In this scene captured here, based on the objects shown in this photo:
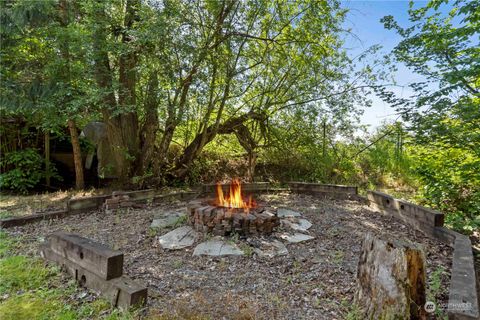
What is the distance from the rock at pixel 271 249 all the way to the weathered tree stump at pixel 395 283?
107cm

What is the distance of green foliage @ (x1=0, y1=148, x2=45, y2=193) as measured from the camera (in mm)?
5597

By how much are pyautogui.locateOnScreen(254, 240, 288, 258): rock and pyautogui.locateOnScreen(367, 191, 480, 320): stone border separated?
1429mm

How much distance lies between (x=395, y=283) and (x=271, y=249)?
138 cm

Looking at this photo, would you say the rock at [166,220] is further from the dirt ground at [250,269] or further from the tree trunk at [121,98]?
the tree trunk at [121,98]

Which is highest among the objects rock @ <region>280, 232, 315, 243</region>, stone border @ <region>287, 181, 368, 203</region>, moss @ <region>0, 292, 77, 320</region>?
stone border @ <region>287, 181, 368, 203</region>

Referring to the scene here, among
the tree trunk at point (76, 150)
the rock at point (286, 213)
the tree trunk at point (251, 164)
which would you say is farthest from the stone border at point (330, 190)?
the tree trunk at point (76, 150)

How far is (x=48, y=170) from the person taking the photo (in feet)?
20.1

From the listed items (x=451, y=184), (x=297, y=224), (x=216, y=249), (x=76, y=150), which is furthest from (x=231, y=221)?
(x=76, y=150)

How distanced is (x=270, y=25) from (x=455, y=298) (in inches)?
199

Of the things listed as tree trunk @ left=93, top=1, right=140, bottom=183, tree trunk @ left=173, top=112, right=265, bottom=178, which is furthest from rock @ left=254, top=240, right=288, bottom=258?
tree trunk @ left=173, top=112, right=265, bottom=178

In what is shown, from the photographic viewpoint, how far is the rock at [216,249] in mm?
2873

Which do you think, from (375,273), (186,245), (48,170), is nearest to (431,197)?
(375,273)
